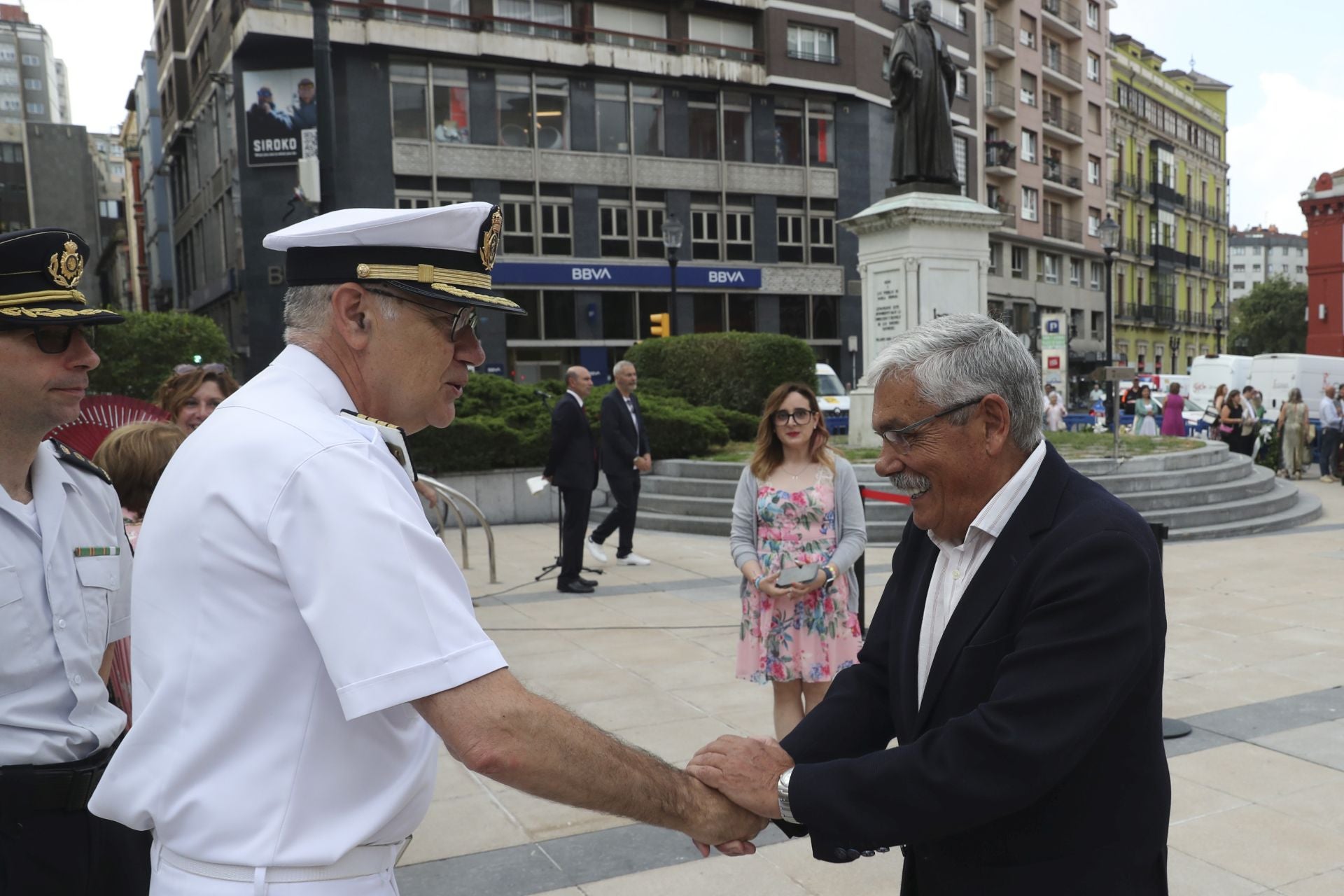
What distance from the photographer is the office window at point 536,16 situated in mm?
34562

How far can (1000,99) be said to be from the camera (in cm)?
5072

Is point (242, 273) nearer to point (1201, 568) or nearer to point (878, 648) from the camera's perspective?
point (1201, 568)

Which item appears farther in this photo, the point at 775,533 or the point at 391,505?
the point at 775,533

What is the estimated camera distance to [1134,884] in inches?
78.1

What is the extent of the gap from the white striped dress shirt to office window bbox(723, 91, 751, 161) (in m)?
37.3

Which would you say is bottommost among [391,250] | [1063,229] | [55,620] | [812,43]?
[55,620]

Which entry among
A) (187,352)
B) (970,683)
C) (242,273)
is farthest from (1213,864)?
(242,273)

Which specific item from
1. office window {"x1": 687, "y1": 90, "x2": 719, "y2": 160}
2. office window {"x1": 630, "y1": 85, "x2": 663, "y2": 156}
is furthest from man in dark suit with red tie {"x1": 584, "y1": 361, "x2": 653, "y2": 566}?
office window {"x1": 687, "y1": 90, "x2": 719, "y2": 160}

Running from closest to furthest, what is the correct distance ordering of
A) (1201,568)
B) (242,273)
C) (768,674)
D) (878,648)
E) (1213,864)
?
(878,648) < (1213,864) < (768,674) < (1201,568) < (242,273)

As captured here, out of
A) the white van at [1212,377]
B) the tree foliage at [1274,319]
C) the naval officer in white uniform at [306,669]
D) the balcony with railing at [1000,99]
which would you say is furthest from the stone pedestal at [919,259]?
the tree foliage at [1274,319]

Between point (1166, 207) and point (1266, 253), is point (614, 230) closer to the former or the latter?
point (1166, 207)

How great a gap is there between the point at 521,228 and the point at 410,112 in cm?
504

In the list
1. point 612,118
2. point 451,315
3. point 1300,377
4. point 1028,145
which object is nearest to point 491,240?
point 451,315

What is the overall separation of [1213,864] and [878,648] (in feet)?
8.35
